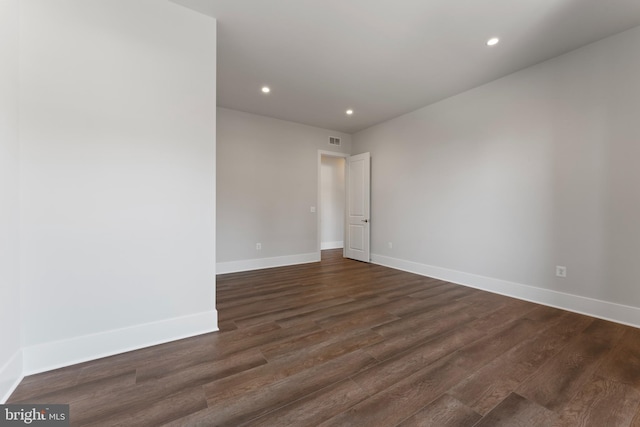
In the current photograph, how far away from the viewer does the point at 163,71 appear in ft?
7.00

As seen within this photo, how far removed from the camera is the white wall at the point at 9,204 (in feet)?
4.91

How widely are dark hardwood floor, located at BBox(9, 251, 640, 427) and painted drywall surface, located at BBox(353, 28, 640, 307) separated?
0.68m

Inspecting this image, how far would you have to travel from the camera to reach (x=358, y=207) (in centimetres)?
570

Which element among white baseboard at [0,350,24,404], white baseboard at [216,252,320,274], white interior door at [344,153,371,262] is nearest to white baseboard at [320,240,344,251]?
white interior door at [344,153,371,262]

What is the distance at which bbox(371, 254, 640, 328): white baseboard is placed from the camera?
2.50 meters

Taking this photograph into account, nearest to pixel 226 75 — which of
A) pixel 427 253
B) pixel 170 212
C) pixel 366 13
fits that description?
pixel 366 13

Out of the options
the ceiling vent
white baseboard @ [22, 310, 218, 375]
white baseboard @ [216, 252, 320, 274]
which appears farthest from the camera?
the ceiling vent

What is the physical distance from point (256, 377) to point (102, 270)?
1.46m

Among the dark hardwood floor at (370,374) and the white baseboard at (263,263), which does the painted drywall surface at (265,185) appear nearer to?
the white baseboard at (263,263)

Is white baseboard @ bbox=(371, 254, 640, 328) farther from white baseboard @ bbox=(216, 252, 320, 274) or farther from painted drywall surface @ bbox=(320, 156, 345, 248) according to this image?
painted drywall surface @ bbox=(320, 156, 345, 248)

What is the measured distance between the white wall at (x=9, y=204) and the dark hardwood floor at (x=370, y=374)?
0.26 metres

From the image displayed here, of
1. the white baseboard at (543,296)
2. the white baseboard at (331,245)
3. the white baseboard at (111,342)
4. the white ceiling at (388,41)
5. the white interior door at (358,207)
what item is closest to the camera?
the white baseboard at (111,342)

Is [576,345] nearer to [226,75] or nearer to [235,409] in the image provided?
[235,409]

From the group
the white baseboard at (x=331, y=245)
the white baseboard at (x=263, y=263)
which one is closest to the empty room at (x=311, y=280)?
the white baseboard at (x=263, y=263)
